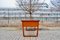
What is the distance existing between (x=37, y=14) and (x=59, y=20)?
1.97 metres

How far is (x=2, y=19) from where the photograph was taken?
17.2 meters

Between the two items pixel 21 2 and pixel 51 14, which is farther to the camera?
pixel 51 14

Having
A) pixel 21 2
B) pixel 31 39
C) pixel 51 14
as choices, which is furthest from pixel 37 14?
pixel 31 39

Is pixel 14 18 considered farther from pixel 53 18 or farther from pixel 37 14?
pixel 53 18

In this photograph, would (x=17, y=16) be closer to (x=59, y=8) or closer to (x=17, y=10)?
(x=17, y=10)

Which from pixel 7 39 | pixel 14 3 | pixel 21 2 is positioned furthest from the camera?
pixel 14 3

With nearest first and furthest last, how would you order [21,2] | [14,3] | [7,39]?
[7,39], [21,2], [14,3]

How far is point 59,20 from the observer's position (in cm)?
1730

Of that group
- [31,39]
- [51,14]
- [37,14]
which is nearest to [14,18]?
[37,14]

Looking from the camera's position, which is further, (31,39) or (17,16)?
(17,16)

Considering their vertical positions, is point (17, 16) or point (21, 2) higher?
point (21, 2)

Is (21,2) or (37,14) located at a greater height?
(21,2)

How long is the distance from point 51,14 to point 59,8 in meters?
0.89

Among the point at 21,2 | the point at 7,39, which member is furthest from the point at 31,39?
the point at 21,2
